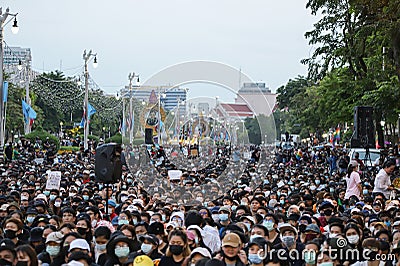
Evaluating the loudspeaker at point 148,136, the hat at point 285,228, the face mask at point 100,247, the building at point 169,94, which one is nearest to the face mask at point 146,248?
the face mask at point 100,247

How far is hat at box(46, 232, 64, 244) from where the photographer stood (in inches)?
402

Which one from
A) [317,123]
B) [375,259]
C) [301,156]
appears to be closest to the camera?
[375,259]

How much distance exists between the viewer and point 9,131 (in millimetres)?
66312

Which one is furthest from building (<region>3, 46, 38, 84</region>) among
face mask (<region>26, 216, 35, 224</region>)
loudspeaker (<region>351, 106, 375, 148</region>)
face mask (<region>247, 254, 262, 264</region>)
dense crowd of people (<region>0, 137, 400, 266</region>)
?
face mask (<region>247, 254, 262, 264</region>)

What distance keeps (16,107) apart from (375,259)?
57.2 metres

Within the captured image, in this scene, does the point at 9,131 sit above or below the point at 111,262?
above

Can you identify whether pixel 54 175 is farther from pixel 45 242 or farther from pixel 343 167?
pixel 343 167

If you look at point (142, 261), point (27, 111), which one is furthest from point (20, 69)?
point (142, 261)

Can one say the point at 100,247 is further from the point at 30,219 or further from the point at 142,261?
the point at 30,219

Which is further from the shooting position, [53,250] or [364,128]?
[364,128]

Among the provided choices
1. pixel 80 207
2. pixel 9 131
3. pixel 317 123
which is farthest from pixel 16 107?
pixel 80 207

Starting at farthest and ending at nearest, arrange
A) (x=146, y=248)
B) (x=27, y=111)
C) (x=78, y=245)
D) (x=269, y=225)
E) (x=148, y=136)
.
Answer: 1. (x=148, y=136)
2. (x=27, y=111)
3. (x=269, y=225)
4. (x=146, y=248)
5. (x=78, y=245)

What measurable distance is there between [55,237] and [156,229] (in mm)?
1587

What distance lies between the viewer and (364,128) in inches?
993
